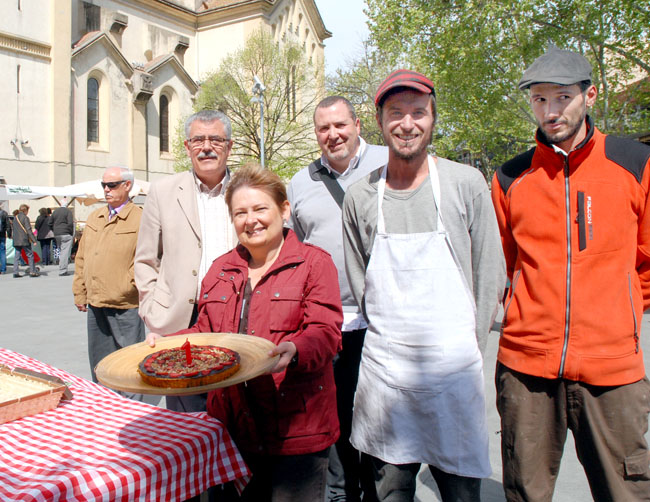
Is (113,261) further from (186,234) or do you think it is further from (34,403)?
(34,403)

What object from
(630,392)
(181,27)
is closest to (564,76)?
(630,392)

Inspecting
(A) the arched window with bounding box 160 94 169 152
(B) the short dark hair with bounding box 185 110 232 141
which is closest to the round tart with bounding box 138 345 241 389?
(B) the short dark hair with bounding box 185 110 232 141

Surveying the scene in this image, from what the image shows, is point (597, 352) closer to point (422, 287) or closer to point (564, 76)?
point (422, 287)

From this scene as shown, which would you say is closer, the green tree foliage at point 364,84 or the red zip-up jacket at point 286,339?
the red zip-up jacket at point 286,339

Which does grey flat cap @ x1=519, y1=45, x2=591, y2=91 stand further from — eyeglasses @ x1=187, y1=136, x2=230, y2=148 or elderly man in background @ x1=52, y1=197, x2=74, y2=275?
elderly man in background @ x1=52, y1=197, x2=74, y2=275

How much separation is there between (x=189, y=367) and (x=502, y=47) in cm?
1998

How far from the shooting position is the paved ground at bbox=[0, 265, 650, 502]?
12.2 feet

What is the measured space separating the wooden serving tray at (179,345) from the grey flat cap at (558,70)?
1.68m

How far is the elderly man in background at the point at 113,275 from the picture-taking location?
4.77m

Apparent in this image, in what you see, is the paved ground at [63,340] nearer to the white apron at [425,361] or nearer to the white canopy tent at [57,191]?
the white apron at [425,361]

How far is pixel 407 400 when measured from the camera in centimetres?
242

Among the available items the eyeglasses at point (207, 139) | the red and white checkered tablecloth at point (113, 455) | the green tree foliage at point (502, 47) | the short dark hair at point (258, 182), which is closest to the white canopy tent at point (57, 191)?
the green tree foliage at point (502, 47)

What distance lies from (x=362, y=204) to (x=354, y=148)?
1.11m

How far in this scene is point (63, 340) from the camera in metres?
8.48
